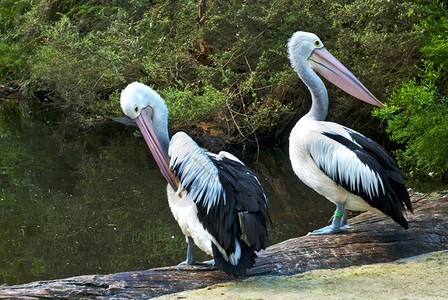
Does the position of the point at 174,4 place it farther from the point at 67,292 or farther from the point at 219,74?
the point at 67,292

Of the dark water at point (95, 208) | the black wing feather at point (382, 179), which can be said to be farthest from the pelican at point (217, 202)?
the dark water at point (95, 208)

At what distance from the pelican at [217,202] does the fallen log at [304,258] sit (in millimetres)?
219

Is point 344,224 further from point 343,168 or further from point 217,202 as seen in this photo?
point 217,202

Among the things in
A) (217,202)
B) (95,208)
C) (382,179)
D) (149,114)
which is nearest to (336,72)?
(382,179)

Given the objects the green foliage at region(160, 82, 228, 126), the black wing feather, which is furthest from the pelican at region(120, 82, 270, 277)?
the green foliage at region(160, 82, 228, 126)

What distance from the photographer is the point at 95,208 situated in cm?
669

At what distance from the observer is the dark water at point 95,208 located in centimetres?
514

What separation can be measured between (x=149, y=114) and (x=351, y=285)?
5.64 feet

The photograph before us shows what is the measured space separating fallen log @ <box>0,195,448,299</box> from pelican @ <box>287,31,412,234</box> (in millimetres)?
159

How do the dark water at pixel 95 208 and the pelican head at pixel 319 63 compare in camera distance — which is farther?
the dark water at pixel 95 208

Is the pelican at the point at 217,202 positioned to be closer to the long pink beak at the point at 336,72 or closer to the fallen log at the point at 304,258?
the fallen log at the point at 304,258

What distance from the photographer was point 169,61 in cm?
1023

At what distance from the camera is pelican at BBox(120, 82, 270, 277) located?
9.62 ft

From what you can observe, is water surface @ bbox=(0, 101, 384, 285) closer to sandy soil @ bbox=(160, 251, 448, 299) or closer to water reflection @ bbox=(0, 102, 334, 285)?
water reflection @ bbox=(0, 102, 334, 285)
